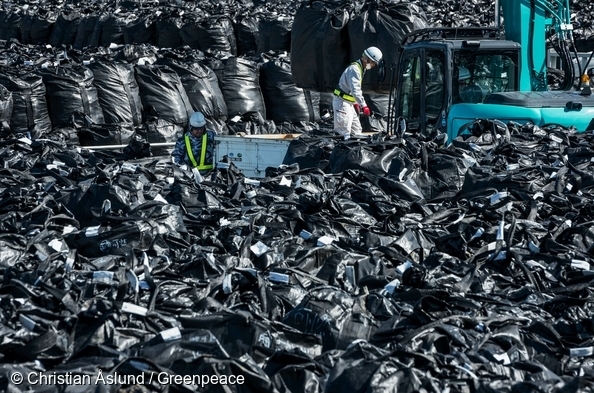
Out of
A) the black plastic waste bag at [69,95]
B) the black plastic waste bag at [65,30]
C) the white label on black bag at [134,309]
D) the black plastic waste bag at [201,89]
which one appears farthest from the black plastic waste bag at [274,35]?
the white label on black bag at [134,309]

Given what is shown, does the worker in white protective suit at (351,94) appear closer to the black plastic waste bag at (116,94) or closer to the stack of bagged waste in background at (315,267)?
the stack of bagged waste in background at (315,267)

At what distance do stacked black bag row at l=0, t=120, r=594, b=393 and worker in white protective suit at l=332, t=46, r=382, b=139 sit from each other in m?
2.42

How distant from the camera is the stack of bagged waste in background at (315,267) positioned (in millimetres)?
3730

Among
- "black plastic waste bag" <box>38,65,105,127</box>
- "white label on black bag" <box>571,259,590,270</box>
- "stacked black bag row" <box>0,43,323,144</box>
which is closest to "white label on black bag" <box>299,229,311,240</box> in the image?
"white label on black bag" <box>571,259,590,270</box>

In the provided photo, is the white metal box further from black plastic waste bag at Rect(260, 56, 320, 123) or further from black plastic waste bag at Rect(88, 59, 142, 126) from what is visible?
black plastic waste bag at Rect(260, 56, 320, 123)

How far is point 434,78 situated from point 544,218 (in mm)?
3282

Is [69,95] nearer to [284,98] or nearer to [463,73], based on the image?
[284,98]

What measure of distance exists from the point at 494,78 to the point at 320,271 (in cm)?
502

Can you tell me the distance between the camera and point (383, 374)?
11.5 feet

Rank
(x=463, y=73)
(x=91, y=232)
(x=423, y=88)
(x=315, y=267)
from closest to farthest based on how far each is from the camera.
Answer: (x=315, y=267) → (x=91, y=232) → (x=463, y=73) → (x=423, y=88)

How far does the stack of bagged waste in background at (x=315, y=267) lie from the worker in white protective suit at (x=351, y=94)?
1686 millimetres

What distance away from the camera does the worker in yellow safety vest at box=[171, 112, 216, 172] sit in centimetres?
948

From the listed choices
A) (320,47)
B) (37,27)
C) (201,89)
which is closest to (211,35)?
(201,89)

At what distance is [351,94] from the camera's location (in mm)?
10734
